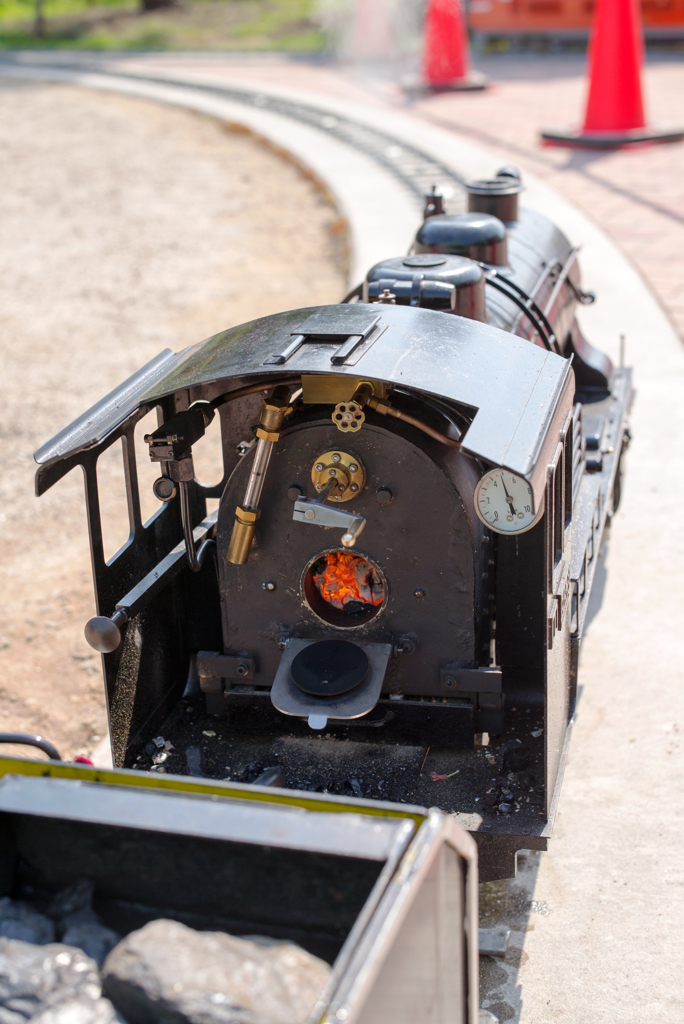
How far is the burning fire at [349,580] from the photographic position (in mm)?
3355

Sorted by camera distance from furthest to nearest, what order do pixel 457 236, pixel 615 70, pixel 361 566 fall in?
pixel 615 70, pixel 457 236, pixel 361 566

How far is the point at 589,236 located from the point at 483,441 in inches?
300

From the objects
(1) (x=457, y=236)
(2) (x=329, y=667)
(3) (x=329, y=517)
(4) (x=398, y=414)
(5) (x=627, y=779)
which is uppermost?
(1) (x=457, y=236)

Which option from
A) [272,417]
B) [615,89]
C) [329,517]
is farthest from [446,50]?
[329,517]

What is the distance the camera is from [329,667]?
3209 millimetres

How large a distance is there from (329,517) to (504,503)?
57 centimetres

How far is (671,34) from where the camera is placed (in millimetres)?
17906

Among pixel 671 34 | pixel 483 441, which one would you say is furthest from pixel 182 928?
pixel 671 34

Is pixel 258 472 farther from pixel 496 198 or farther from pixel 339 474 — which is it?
pixel 496 198

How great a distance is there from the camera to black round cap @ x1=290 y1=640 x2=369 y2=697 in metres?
3.13

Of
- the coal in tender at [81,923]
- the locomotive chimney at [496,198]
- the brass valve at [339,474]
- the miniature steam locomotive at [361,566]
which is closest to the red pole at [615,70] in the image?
the locomotive chimney at [496,198]

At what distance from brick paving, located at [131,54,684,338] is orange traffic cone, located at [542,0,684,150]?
168mm

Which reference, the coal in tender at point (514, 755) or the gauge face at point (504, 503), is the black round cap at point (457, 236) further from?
the coal in tender at point (514, 755)

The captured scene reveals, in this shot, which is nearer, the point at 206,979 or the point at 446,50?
the point at 206,979
